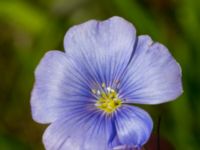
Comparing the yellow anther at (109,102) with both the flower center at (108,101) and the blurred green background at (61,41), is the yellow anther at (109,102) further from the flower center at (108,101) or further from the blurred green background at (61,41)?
the blurred green background at (61,41)

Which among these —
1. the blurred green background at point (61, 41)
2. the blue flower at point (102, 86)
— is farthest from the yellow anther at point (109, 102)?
the blurred green background at point (61, 41)

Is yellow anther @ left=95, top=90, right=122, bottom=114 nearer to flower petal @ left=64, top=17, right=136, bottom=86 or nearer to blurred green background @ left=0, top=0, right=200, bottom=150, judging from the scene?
flower petal @ left=64, top=17, right=136, bottom=86

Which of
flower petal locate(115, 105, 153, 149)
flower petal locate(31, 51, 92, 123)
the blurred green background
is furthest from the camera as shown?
the blurred green background

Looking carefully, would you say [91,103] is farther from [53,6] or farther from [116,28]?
[53,6]

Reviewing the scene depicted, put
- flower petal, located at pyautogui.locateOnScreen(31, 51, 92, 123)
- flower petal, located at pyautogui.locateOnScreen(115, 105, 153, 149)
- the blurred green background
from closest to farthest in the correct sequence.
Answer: flower petal, located at pyautogui.locateOnScreen(115, 105, 153, 149)
flower petal, located at pyautogui.locateOnScreen(31, 51, 92, 123)
the blurred green background

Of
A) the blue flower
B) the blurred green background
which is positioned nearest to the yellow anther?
the blue flower

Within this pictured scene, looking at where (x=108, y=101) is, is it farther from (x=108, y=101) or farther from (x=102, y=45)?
(x=102, y=45)
